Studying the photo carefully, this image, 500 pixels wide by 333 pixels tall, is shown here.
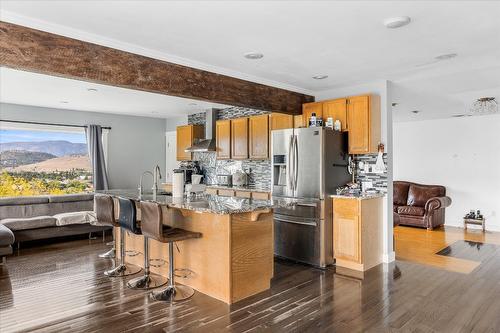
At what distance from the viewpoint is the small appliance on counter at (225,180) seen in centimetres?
671

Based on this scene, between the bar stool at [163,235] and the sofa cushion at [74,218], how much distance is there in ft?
10.3

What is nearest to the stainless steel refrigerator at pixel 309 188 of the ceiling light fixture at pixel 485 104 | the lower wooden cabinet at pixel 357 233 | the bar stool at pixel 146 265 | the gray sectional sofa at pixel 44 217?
the lower wooden cabinet at pixel 357 233

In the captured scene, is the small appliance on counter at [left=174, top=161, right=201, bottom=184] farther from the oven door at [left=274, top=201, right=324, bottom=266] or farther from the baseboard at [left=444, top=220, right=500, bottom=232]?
the baseboard at [left=444, top=220, right=500, bottom=232]

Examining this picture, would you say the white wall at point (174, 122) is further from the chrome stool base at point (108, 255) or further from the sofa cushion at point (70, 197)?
the chrome stool base at point (108, 255)

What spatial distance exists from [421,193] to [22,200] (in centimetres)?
799

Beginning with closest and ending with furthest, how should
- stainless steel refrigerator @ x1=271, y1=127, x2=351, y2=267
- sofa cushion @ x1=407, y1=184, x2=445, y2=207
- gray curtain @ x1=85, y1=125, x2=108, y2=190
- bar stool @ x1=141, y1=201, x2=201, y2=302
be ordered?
bar stool @ x1=141, y1=201, x2=201, y2=302 < stainless steel refrigerator @ x1=271, y1=127, x2=351, y2=267 < gray curtain @ x1=85, y1=125, x2=108, y2=190 < sofa cushion @ x1=407, y1=184, x2=445, y2=207

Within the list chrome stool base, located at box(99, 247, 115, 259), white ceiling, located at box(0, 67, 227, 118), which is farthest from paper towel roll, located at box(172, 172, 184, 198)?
white ceiling, located at box(0, 67, 227, 118)

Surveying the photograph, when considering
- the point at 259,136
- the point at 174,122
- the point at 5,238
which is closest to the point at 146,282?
the point at 5,238

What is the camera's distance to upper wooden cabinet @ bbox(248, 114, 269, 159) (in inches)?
235

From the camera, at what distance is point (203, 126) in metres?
7.88

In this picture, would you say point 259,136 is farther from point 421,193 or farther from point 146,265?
point 421,193

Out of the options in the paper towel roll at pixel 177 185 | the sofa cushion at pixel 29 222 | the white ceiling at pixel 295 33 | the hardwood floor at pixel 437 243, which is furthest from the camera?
the sofa cushion at pixel 29 222

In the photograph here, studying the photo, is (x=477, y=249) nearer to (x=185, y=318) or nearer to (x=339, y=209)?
(x=339, y=209)

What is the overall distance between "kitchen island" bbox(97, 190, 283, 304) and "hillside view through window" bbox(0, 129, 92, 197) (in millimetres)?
4744
